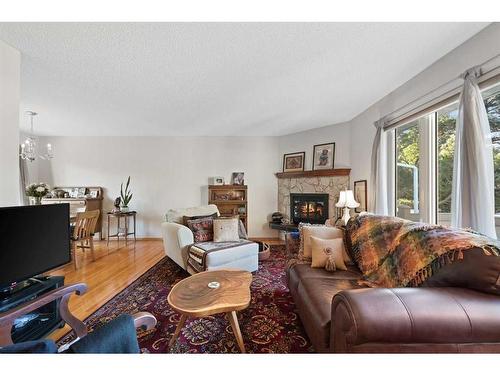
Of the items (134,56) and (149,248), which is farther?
(149,248)

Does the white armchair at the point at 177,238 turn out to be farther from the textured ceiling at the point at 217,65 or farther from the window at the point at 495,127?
the window at the point at 495,127

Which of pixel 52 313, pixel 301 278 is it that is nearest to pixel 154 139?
pixel 52 313

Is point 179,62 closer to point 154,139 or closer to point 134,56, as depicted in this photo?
point 134,56

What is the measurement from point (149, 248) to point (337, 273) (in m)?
3.64

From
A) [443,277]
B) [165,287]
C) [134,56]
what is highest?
[134,56]

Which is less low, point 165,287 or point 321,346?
point 321,346

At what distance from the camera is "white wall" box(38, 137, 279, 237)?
4785 millimetres

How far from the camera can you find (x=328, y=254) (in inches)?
78.0

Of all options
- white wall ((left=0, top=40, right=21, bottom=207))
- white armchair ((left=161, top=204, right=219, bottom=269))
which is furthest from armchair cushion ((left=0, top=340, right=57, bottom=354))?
white armchair ((left=161, top=204, right=219, bottom=269))

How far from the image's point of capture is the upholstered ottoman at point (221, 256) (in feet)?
8.33

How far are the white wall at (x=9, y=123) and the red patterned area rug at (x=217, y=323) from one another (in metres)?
1.30

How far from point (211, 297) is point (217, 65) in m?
2.04

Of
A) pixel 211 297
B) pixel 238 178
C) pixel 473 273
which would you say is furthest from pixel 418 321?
pixel 238 178

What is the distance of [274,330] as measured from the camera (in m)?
1.72
